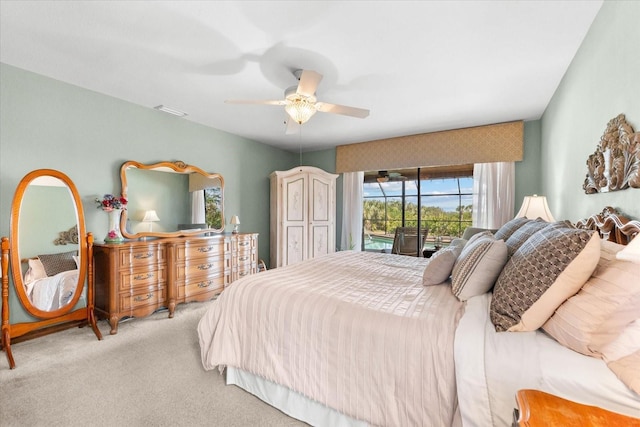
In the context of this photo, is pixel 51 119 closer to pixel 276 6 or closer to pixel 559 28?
pixel 276 6

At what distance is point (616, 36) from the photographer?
1475 mm

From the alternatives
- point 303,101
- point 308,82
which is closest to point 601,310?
→ point 308,82

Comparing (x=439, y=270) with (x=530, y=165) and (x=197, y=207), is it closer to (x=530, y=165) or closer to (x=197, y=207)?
(x=530, y=165)

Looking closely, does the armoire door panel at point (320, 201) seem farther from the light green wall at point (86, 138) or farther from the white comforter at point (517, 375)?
the white comforter at point (517, 375)

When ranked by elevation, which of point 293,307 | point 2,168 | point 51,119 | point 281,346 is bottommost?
point 281,346

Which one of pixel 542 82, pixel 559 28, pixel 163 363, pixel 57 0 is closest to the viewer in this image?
pixel 57 0

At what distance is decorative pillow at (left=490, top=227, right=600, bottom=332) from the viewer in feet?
3.42

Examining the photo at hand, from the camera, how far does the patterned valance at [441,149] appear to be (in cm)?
374

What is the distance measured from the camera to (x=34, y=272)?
2443mm

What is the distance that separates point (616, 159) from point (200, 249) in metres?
3.70

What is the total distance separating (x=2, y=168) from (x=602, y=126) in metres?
4.59

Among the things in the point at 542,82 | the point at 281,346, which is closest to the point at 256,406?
the point at 281,346

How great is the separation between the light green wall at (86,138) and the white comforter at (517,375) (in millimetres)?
3600

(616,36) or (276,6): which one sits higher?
(276,6)
